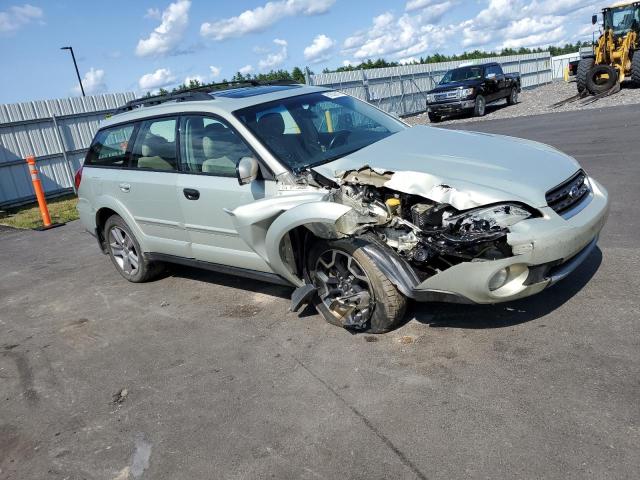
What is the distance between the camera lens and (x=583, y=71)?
1998 cm

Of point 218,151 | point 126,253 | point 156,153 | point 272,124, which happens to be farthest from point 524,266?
point 126,253

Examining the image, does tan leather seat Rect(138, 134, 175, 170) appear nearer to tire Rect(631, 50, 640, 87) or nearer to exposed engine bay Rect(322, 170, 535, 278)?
exposed engine bay Rect(322, 170, 535, 278)

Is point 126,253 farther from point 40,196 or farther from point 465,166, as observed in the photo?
point 40,196

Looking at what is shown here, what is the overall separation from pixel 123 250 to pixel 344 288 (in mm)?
3140

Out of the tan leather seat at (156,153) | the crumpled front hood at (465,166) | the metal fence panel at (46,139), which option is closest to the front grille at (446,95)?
the metal fence panel at (46,139)

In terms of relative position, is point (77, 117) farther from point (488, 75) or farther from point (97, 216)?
point (488, 75)

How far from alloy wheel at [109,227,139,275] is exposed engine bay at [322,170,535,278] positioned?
3054mm

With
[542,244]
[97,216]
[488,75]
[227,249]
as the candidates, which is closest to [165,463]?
[227,249]

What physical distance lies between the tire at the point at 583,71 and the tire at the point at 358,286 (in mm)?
19192

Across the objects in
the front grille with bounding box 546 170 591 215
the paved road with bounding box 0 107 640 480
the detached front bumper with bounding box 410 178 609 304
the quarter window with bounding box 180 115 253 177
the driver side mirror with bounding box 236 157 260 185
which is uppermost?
the quarter window with bounding box 180 115 253 177

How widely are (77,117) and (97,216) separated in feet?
34.8

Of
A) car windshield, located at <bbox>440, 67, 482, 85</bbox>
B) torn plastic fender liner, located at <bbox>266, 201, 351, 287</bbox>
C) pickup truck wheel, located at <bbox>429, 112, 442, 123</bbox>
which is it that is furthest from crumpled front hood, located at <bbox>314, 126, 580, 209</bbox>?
car windshield, located at <bbox>440, 67, 482, 85</bbox>

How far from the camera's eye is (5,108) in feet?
46.3

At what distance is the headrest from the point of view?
176 inches
